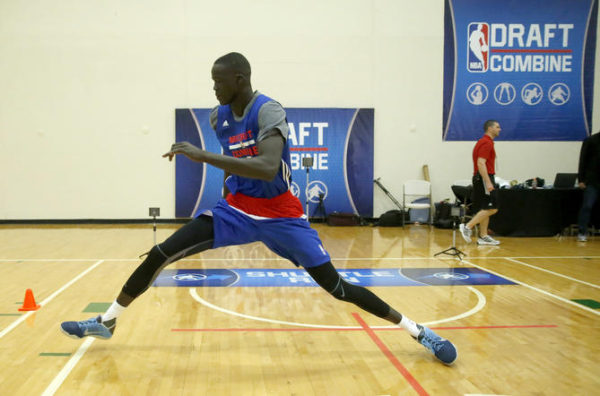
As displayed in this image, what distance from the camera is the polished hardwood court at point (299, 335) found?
8.66ft

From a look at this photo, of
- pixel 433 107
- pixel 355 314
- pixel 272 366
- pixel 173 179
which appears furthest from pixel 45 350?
pixel 433 107

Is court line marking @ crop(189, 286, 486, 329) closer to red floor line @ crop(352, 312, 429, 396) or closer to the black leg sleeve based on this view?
red floor line @ crop(352, 312, 429, 396)

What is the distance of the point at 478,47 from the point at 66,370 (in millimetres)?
10774

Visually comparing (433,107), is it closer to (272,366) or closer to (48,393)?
(272,366)

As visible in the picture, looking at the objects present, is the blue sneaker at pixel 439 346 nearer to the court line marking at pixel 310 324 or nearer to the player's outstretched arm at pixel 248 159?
the court line marking at pixel 310 324

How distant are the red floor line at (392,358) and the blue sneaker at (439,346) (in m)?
0.20

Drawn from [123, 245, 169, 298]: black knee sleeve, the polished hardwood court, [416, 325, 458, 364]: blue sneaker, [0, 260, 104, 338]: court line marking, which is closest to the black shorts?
the polished hardwood court

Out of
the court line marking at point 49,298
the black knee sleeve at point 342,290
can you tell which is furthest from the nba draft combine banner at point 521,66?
the black knee sleeve at point 342,290

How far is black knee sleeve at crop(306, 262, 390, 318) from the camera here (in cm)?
275

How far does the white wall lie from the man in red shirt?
362cm

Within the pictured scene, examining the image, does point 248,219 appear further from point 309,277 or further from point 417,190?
point 417,190

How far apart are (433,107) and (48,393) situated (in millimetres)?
10202

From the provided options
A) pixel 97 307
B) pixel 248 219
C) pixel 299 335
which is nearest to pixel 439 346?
pixel 299 335

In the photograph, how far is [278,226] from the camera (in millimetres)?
2760
